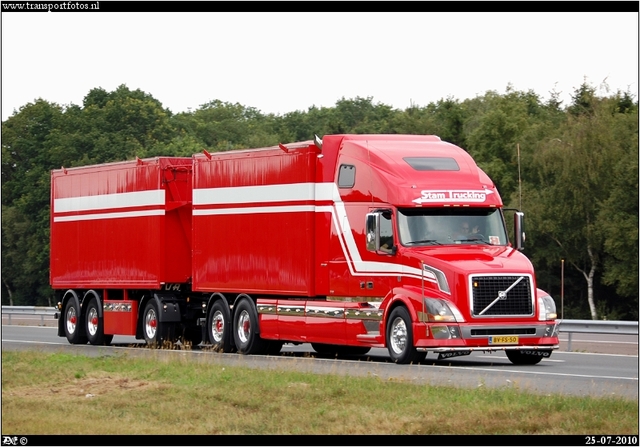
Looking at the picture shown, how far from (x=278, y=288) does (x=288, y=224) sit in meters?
1.33

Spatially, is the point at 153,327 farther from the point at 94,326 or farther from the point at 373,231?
the point at 373,231

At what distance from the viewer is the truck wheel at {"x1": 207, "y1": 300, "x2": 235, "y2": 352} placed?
27.9m

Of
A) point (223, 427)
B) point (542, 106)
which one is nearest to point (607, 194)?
point (542, 106)

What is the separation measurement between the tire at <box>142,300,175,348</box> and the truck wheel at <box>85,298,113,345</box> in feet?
6.43

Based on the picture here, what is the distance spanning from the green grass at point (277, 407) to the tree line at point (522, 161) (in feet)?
58.5

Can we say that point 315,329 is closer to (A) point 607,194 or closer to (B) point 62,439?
(B) point 62,439

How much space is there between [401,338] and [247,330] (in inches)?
211

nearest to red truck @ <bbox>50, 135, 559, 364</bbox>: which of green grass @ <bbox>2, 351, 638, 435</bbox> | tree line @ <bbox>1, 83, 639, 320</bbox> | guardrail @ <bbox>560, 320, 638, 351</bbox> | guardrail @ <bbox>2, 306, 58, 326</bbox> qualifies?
green grass @ <bbox>2, 351, 638, 435</bbox>

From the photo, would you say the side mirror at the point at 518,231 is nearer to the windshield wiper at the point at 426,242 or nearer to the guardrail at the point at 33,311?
the windshield wiper at the point at 426,242

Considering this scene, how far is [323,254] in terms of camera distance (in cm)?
2525

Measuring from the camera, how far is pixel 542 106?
92000 mm

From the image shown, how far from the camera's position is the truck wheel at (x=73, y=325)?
3375 cm

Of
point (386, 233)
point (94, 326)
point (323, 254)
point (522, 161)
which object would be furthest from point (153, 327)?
point (522, 161)

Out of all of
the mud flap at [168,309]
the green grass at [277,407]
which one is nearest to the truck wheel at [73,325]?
the mud flap at [168,309]
